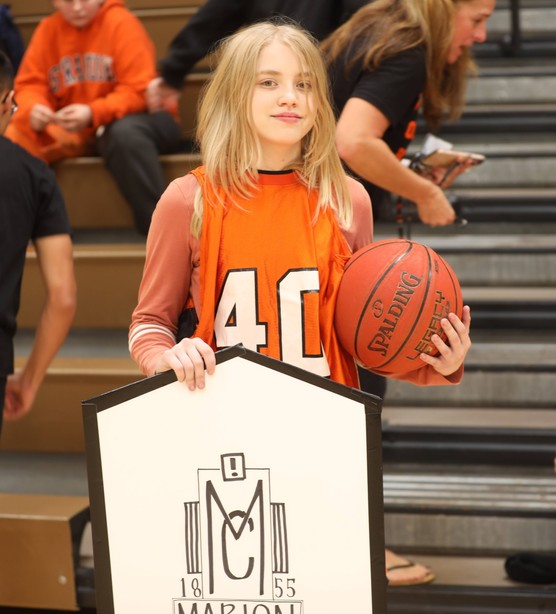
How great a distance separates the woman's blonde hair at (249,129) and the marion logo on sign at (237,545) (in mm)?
459

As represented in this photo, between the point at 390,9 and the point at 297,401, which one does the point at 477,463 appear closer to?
the point at 390,9

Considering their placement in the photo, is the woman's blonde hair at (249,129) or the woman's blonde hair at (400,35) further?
the woman's blonde hair at (400,35)

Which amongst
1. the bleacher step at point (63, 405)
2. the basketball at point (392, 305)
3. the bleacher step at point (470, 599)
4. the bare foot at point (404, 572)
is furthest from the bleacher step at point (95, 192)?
the basketball at point (392, 305)

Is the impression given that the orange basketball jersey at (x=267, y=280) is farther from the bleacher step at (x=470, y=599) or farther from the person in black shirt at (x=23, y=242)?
the bleacher step at (x=470, y=599)

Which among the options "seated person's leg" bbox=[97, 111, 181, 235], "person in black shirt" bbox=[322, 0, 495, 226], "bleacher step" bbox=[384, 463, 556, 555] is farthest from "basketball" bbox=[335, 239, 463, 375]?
"seated person's leg" bbox=[97, 111, 181, 235]

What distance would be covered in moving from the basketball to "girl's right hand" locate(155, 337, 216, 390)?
314mm

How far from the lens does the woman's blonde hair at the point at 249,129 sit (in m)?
1.69

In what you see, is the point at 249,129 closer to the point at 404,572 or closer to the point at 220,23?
the point at 404,572

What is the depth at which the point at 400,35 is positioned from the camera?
8.54 ft

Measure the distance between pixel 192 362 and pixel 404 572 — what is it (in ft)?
5.45

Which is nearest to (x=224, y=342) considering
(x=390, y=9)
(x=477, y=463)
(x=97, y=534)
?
(x=97, y=534)

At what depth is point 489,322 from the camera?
3.79m

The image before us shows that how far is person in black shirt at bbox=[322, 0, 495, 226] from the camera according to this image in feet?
8.39

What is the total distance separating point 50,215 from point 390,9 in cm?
105
